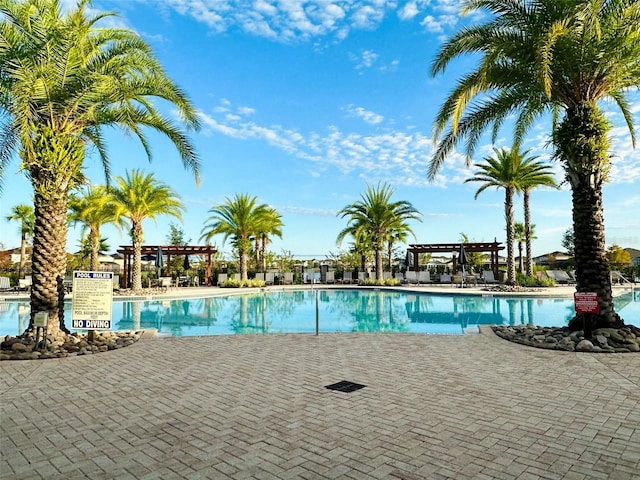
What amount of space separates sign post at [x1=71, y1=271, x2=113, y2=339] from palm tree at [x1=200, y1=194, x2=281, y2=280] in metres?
20.2

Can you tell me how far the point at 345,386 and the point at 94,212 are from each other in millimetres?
23022

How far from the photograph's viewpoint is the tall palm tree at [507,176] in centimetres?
2206

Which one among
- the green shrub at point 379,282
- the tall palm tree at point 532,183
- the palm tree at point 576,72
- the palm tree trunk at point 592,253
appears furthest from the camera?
the green shrub at point 379,282

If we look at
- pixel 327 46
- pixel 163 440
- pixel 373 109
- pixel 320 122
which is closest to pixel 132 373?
pixel 163 440

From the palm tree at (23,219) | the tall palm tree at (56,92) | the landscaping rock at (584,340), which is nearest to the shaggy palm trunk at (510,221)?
the landscaping rock at (584,340)

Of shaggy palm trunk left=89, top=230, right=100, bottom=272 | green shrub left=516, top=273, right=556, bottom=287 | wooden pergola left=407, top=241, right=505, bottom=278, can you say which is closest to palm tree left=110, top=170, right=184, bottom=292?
shaggy palm trunk left=89, top=230, right=100, bottom=272

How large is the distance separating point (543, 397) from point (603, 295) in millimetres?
4553

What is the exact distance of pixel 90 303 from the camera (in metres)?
7.39

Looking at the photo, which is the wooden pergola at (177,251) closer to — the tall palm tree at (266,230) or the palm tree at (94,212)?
the tall palm tree at (266,230)

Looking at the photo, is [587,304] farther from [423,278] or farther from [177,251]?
[177,251]

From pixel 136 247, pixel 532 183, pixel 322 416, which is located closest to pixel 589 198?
pixel 322 416

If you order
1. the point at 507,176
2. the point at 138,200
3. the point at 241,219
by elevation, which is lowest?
the point at 241,219

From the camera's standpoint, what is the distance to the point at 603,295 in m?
7.84

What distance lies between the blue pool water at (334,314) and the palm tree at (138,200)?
4.47 metres
